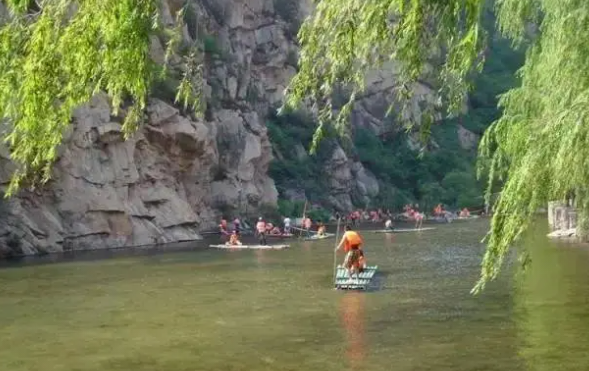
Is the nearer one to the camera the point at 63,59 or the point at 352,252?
the point at 63,59

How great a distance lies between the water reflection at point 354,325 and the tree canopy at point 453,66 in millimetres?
3976

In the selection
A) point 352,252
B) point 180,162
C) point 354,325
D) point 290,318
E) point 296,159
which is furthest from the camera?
point 296,159

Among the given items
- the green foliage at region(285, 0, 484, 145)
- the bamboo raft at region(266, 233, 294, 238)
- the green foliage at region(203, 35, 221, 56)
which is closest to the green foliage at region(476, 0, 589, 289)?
the green foliage at region(285, 0, 484, 145)

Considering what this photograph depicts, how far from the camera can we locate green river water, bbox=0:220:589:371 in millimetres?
13125

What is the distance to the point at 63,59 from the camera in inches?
303

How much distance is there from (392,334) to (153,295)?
8.49m

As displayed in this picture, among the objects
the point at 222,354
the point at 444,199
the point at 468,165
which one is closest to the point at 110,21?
the point at 222,354

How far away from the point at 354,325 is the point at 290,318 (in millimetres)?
1535

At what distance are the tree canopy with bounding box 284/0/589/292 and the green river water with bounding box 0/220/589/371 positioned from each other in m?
2.78

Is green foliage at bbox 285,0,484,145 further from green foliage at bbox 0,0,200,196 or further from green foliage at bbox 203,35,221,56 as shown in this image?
green foliage at bbox 203,35,221,56

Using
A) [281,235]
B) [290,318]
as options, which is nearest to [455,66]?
[290,318]

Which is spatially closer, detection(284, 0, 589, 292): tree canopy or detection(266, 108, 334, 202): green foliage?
detection(284, 0, 589, 292): tree canopy

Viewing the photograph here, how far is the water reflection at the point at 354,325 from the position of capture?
1318 centimetres

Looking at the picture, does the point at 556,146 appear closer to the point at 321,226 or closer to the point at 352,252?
the point at 352,252
